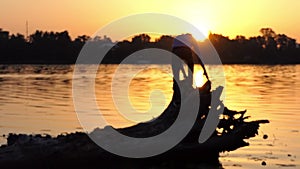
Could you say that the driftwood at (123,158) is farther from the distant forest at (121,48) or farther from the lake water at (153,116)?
the distant forest at (121,48)

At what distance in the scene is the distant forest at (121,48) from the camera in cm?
13812

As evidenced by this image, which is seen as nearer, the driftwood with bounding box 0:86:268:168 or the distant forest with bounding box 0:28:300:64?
the driftwood with bounding box 0:86:268:168

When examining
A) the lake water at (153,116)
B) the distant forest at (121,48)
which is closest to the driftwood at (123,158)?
the lake water at (153,116)

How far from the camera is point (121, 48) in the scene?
14238cm

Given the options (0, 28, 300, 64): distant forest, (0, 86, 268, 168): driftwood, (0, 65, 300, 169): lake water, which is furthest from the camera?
(0, 28, 300, 64): distant forest

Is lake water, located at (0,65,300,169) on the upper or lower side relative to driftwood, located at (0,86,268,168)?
lower

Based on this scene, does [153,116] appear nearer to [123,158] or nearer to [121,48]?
[123,158]

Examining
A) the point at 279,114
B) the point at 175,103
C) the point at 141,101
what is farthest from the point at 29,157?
the point at 141,101

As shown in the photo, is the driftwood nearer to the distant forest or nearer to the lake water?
the lake water

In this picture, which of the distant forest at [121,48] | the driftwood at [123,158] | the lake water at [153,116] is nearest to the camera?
the driftwood at [123,158]

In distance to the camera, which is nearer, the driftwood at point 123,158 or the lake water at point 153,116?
the driftwood at point 123,158

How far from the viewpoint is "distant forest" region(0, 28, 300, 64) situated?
453 feet

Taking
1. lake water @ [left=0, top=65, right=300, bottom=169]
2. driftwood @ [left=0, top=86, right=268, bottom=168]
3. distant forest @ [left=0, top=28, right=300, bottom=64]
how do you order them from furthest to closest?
distant forest @ [left=0, top=28, right=300, bottom=64], lake water @ [left=0, top=65, right=300, bottom=169], driftwood @ [left=0, top=86, right=268, bottom=168]

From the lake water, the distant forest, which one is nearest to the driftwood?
the lake water
